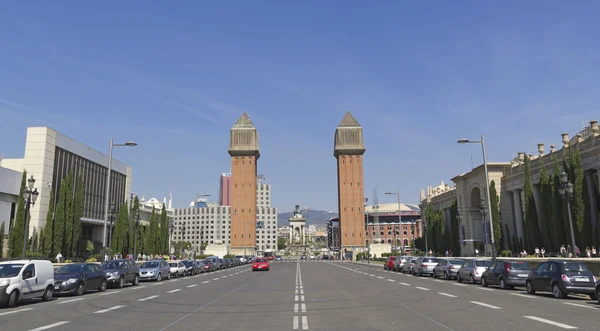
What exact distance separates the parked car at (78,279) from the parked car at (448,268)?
21.2m

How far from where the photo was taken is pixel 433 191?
102125 millimetres

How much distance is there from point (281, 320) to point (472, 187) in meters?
63.9

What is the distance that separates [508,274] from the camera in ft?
74.3

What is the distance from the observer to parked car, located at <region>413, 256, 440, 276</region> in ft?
119

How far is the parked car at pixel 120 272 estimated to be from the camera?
25.5 m

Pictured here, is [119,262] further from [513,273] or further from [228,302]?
[513,273]

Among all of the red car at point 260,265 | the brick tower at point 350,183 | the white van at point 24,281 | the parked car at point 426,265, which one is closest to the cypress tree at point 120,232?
the red car at point 260,265

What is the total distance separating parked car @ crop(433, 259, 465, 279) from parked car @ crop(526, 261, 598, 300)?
11928 millimetres

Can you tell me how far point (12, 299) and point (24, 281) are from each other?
90 centimetres

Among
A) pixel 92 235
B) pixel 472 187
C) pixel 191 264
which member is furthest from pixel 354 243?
pixel 191 264

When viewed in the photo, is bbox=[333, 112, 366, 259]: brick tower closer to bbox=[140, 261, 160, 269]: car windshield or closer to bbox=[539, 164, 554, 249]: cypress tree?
bbox=[539, 164, 554, 249]: cypress tree

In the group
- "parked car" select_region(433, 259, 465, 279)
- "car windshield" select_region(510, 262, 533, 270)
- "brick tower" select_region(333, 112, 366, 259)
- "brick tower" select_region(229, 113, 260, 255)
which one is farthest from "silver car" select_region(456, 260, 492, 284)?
"brick tower" select_region(229, 113, 260, 255)

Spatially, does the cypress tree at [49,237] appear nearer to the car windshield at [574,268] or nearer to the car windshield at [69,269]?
the car windshield at [69,269]

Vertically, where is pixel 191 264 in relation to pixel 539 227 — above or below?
below
